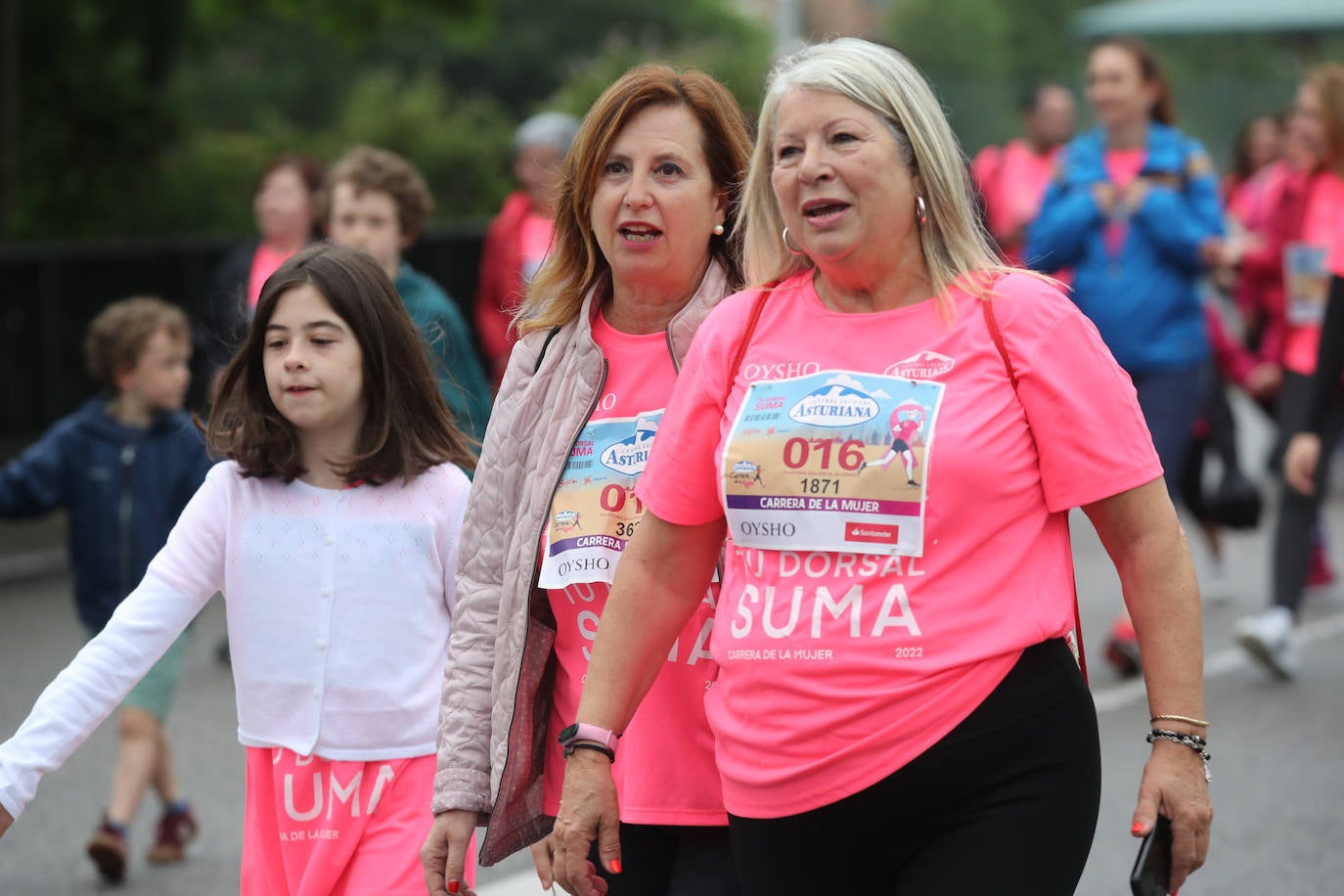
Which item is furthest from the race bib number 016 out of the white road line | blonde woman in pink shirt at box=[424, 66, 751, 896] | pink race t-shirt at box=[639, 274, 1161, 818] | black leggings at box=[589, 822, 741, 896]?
the white road line

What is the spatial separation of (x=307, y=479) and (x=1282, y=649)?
17.8 ft

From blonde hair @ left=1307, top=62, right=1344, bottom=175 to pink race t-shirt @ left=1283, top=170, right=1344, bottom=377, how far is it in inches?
3.3

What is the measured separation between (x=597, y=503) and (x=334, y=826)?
2.73 ft

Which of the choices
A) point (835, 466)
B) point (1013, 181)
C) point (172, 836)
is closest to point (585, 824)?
point (835, 466)

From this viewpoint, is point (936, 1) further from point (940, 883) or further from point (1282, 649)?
point (940, 883)

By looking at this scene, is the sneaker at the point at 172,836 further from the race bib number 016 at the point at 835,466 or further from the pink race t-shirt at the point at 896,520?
the race bib number 016 at the point at 835,466

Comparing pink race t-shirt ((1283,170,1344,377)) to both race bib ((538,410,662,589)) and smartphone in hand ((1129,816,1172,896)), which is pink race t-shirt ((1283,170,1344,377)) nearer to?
race bib ((538,410,662,589))

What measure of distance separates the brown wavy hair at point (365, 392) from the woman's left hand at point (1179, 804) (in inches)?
65.8

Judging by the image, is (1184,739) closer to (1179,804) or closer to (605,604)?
(1179,804)

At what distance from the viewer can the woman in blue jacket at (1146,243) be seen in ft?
26.0

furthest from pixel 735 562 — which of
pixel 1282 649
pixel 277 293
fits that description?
pixel 1282 649

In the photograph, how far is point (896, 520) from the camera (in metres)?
2.83

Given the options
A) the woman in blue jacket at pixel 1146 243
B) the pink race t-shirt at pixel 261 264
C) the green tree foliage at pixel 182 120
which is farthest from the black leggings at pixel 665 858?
the green tree foliage at pixel 182 120

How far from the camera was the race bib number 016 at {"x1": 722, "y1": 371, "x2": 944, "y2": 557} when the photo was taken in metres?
2.84
